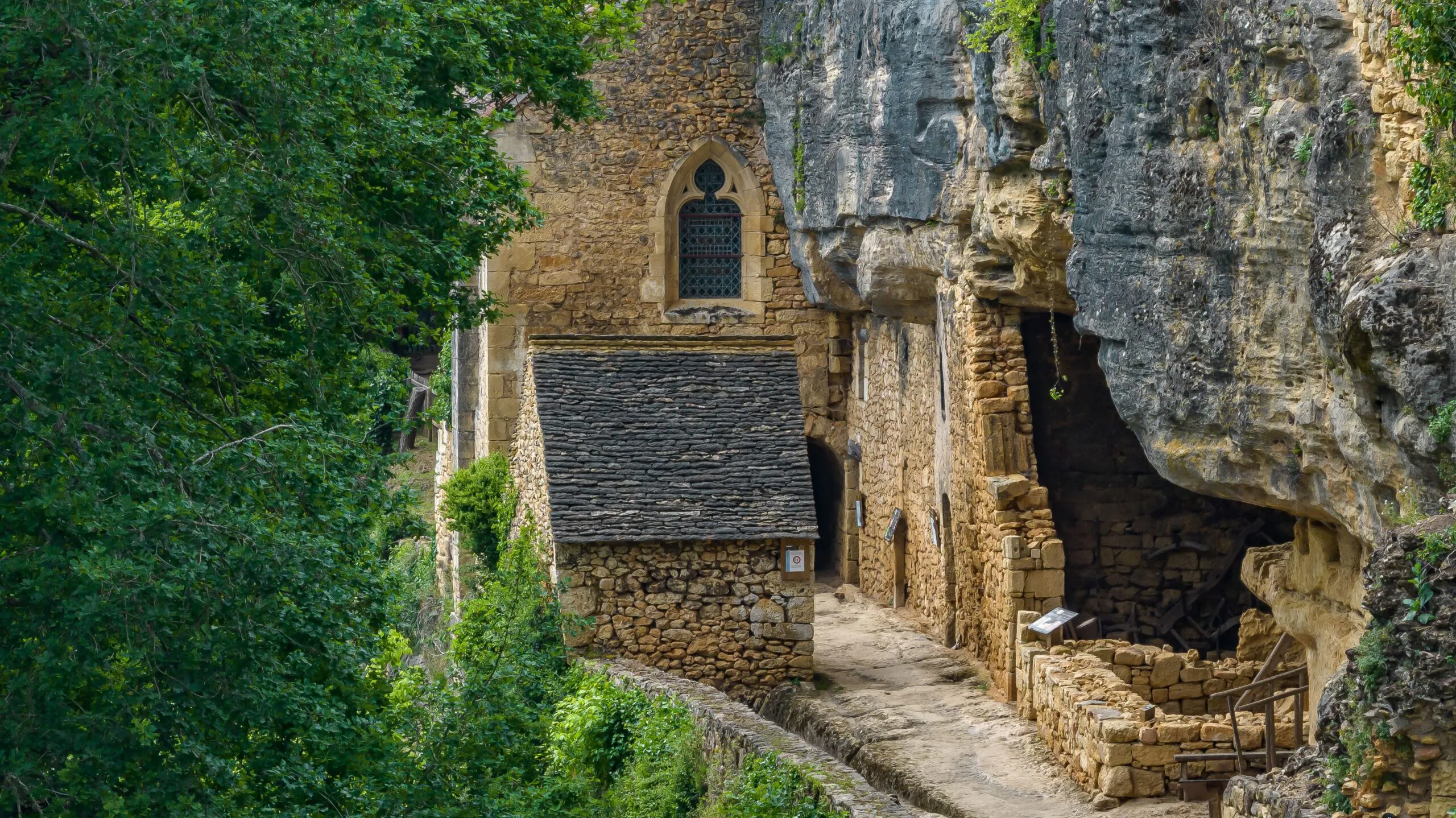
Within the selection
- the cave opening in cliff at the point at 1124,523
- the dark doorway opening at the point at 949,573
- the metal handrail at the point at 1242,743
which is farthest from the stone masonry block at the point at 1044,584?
the metal handrail at the point at 1242,743

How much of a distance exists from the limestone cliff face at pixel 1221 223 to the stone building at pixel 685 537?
103 inches

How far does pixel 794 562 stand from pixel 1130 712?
439 cm

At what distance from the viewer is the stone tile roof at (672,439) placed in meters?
16.7

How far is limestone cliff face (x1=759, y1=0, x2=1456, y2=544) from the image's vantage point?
9.44 m

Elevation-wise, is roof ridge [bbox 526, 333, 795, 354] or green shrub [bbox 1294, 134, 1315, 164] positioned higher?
roof ridge [bbox 526, 333, 795, 354]

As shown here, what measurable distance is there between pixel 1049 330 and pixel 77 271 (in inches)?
422

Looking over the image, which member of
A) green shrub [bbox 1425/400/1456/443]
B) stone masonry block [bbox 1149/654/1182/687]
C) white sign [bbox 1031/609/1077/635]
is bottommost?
stone masonry block [bbox 1149/654/1182/687]

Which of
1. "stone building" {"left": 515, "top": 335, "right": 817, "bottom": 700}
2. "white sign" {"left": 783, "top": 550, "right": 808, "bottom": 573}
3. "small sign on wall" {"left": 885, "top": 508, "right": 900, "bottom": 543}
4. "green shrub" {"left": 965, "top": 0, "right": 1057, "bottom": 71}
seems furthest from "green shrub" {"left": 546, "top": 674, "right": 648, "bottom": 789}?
"small sign on wall" {"left": 885, "top": 508, "right": 900, "bottom": 543}

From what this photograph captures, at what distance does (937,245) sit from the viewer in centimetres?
1775

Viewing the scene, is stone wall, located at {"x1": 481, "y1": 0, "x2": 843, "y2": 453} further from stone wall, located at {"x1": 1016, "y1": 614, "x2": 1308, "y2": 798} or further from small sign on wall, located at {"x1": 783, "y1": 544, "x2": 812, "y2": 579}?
stone wall, located at {"x1": 1016, "y1": 614, "x2": 1308, "y2": 798}

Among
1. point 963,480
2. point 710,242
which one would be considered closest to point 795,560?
point 963,480

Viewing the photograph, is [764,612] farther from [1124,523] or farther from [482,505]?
[482,505]

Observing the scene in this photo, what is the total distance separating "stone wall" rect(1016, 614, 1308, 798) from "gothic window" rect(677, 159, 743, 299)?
934cm

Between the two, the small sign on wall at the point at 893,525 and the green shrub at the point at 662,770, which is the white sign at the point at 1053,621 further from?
the small sign on wall at the point at 893,525
